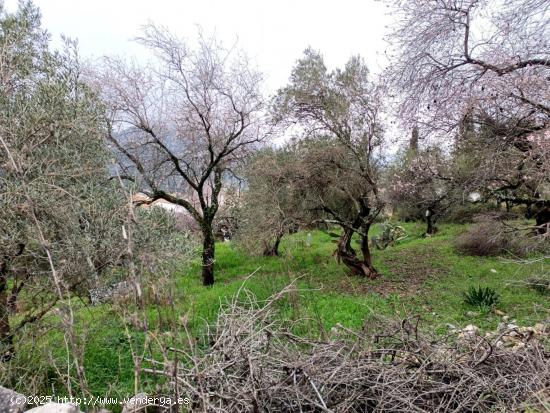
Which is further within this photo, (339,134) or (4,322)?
(339,134)

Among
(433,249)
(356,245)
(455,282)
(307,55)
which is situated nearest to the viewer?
(455,282)

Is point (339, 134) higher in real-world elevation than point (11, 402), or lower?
higher

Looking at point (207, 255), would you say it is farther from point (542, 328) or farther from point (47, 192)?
point (542, 328)

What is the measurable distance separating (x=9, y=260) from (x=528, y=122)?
8260 millimetres

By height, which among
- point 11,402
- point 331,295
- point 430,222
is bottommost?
point 331,295

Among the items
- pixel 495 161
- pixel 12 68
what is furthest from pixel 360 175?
pixel 12 68

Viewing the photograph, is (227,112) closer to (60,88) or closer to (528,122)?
(60,88)

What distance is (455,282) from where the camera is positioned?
9.10 metres

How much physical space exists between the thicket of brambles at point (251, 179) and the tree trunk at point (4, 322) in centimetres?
3

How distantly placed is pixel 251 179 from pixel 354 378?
880 centimetres

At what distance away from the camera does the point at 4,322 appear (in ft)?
13.8

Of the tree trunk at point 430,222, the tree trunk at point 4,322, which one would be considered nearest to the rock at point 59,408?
the tree trunk at point 4,322

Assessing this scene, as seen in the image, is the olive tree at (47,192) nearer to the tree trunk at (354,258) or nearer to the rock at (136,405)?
the rock at (136,405)

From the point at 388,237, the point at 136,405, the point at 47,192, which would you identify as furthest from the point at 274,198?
the point at 388,237
